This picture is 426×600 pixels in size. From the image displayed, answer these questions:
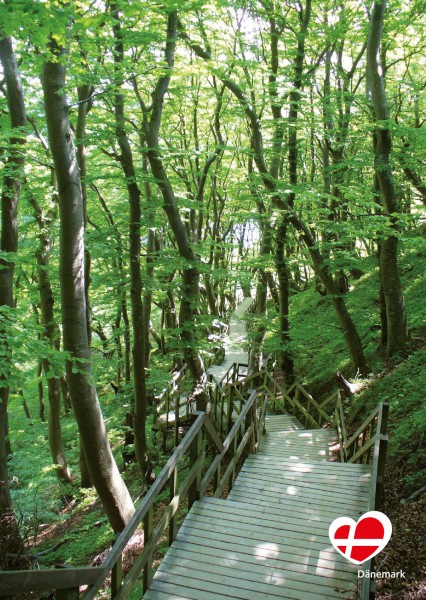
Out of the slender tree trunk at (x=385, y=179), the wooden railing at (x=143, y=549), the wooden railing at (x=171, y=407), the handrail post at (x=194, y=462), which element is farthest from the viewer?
the wooden railing at (x=171, y=407)

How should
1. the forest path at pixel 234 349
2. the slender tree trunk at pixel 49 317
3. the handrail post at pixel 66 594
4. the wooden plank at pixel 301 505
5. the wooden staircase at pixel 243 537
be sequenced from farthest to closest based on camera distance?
the forest path at pixel 234 349 < the slender tree trunk at pixel 49 317 < the wooden plank at pixel 301 505 < the wooden staircase at pixel 243 537 < the handrail post at pixel 66 594

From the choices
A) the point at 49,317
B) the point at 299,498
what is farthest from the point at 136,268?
the point at 299,498

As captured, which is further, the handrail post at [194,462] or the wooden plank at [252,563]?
the handrail post at [194,462]

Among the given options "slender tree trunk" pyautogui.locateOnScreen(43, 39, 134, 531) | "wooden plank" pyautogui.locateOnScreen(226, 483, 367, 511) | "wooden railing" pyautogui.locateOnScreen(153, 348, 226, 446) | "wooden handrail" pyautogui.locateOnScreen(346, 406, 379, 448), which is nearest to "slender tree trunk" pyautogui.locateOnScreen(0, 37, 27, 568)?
"slender tree trunk" pyautogui.locateOnScreen(43, 39, 134, 531)

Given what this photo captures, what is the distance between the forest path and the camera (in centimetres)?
1361

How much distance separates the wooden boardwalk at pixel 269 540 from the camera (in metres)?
4.13

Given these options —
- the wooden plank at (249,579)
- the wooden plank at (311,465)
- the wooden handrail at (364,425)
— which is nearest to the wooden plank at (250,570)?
the wooden plank at (249,579)

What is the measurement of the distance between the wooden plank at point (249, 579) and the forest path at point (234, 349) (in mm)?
8235

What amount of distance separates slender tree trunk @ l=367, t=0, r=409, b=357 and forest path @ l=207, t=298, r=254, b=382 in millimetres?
4364

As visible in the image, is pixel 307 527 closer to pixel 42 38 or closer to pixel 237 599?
pixel 237 599

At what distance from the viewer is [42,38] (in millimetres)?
4109

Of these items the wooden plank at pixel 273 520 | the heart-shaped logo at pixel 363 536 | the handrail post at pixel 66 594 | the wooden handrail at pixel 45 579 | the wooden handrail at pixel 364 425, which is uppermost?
the wooden handrail at pixel 45 579

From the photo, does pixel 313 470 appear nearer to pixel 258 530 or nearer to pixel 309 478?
pixel 309 478

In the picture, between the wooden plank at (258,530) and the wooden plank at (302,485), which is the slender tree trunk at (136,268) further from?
the wooden plank at (258,530)
